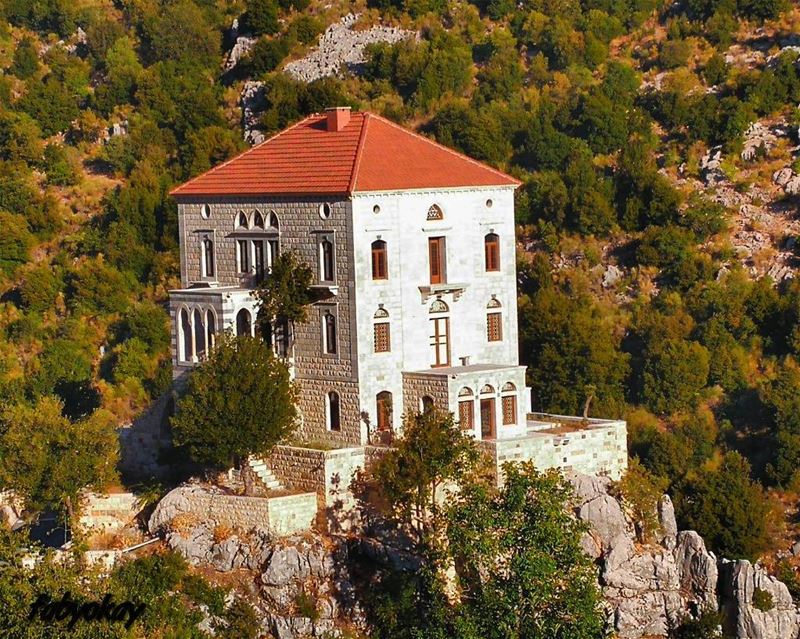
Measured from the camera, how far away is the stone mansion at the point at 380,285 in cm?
6266

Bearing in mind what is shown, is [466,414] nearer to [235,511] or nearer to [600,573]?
[600,573]

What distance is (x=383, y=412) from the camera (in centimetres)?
6309

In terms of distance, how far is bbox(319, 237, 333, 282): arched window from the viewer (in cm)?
6319

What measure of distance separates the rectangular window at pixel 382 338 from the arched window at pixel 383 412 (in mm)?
1221

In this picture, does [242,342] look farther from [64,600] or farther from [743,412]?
[743,412]

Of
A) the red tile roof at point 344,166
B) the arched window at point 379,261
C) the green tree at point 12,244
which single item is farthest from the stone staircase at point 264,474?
the green tree at point 12,244

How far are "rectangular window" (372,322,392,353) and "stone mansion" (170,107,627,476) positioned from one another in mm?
42

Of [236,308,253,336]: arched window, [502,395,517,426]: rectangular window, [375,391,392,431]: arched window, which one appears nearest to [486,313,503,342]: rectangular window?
[502,395,517,426]: rectangular window

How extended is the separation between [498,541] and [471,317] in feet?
34.9

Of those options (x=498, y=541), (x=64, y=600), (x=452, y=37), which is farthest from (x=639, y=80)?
(x=64, y=600)

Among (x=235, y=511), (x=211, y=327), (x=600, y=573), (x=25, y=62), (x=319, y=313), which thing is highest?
(x=25, y=62)

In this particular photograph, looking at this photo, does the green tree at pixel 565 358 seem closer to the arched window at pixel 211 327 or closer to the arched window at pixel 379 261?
the arched window at pixel 379 261

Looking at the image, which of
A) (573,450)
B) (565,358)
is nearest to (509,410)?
(573,450)

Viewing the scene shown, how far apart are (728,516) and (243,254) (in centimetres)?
1629
